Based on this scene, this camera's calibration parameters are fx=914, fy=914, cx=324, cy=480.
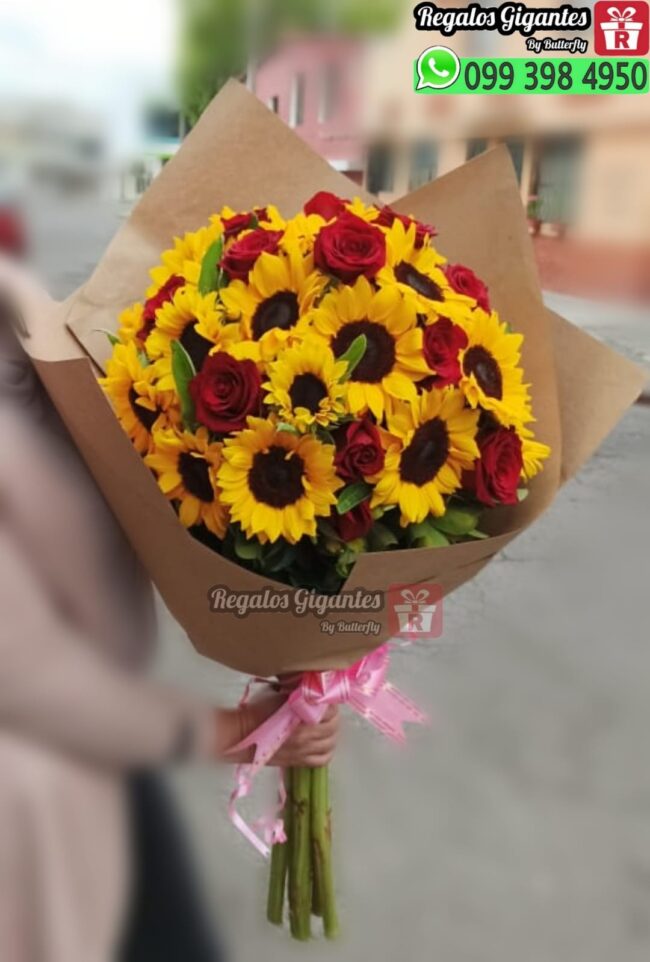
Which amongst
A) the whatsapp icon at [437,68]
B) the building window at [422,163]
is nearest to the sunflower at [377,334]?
the building window at [422,163]

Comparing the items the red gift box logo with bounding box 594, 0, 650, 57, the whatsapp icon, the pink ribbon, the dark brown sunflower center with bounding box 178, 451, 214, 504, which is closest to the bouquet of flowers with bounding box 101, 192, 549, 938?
the dark brown sunflower center with bounding box 178, 451, 214, 504

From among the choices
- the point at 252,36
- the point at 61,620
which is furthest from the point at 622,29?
the point at 61,620

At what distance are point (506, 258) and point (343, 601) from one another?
0.87 ft

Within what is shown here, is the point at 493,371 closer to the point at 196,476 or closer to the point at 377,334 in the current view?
the point at 377,334

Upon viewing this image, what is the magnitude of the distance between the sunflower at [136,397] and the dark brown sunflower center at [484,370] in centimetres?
18

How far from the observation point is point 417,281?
545 mm

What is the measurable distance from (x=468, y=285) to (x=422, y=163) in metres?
0.26

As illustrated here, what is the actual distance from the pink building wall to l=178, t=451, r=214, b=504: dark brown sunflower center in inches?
10.7

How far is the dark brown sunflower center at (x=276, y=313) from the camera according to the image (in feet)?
1.71

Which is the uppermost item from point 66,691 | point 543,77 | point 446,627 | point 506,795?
point 543,77

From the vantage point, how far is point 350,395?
0.50 meters

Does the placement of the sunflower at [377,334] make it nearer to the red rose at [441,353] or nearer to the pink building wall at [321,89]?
the red rose at [441,353]

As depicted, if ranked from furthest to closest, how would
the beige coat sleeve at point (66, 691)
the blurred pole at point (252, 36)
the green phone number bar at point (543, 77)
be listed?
the green phone number bar at point (543, 77) → the blurred pole at point (252, 36) → the beige coat sleeve at point (66, 691)

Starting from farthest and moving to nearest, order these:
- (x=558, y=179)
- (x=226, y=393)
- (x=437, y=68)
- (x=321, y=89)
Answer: (x=558, y=179), (x=437, y=68), (x=321, y=89), (x=226, y=393)
